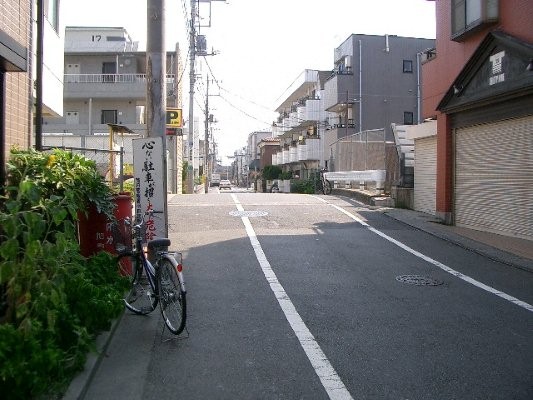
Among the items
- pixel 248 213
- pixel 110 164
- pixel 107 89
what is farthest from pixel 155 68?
pixel 107 89

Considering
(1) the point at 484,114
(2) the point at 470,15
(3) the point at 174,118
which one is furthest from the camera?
(3) the point at 174,118

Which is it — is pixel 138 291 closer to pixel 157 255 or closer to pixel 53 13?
pixel 157 255

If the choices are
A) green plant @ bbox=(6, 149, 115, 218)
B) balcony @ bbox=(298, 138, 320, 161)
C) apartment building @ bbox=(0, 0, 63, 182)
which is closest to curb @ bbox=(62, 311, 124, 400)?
green plant @ bbox=(6, 149, 115, 218)

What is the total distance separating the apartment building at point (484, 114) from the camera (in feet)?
39.3

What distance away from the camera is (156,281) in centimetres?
607

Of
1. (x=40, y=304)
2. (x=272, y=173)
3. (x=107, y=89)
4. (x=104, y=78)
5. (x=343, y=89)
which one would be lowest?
(x=40, y=304)

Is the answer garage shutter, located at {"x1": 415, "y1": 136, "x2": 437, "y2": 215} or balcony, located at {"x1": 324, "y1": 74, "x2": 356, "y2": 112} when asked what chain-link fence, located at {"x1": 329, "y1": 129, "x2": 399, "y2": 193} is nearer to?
garage shutter, located at {"x1": 415, "y1": 136, "x2": 437, "y2": 215}

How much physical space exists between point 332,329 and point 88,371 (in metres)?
2.76

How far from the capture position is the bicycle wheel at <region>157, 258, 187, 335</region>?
5.61 metres

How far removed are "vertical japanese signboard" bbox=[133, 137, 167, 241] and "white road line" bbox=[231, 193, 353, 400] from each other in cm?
202

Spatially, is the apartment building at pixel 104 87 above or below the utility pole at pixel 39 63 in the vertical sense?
above

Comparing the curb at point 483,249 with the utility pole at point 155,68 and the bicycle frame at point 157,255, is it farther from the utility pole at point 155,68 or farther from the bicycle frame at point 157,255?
the utility pole at point 155,68

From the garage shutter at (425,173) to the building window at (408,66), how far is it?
78.8 ft

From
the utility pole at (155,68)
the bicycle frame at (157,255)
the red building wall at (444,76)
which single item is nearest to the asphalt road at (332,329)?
the bicycle frame at (157,255)
